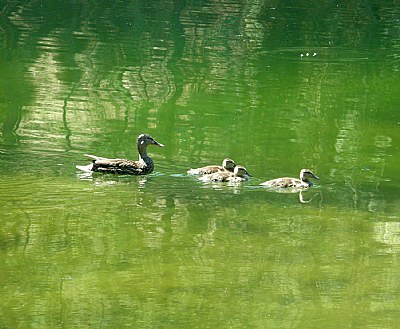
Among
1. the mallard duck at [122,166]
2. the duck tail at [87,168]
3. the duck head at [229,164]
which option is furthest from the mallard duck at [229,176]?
the duck tail at [87,168]

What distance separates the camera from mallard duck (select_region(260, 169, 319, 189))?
998 cm

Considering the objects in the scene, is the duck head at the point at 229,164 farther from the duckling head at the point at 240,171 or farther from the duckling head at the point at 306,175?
the duckling head at the point at 306,175

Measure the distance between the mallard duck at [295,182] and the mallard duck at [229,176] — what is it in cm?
21

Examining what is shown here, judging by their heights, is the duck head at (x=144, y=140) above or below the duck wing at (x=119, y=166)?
above

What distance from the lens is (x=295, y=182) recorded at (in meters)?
10.0

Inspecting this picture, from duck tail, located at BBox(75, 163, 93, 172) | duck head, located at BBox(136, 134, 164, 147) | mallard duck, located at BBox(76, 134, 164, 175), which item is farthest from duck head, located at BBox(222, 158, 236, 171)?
duck tail, located at BBox(75, 163, 93, 172)

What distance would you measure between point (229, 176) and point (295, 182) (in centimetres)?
58

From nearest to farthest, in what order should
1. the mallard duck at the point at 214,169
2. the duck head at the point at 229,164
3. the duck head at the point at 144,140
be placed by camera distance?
the mallard duck at the point at 214,169 → the duck head at the point at 229,164 → the duck head at the point at 144,140

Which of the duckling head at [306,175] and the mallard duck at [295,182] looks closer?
the mallard duck at [295,182]

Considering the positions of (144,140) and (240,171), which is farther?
(144,140)

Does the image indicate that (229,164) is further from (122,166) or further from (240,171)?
(122,166)

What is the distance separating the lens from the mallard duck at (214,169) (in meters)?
10.3

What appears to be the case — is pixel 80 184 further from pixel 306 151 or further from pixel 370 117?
pixel 370 117

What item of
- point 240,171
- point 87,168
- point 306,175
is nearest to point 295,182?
point 306,175
